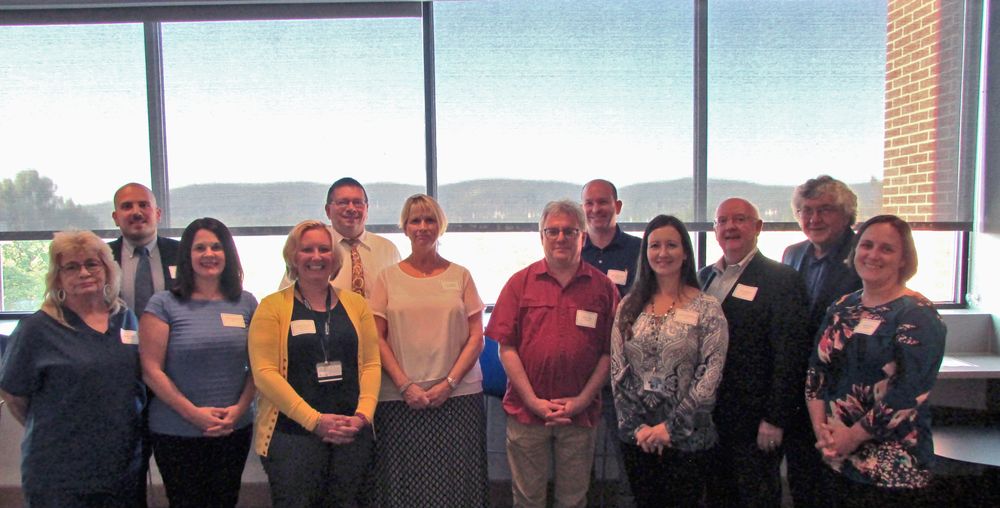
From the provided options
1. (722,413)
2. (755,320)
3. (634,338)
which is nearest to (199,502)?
(634,338)

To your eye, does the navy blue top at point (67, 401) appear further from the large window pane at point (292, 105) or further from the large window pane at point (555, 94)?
the large window pane at point (555, 94)

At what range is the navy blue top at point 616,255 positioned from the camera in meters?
2.72

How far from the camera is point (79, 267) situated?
196 cm

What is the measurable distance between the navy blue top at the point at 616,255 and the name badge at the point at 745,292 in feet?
2.28

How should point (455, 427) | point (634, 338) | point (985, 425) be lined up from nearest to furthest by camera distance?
point (634, 338), point (455, 427), point (985, 425)

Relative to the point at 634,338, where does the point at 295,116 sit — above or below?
above

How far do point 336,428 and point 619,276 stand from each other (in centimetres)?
149

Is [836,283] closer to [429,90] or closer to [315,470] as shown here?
[315,470]

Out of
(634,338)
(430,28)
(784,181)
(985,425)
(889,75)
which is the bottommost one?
(985,425)

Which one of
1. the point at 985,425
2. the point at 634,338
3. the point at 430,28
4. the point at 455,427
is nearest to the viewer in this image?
the point at 634,338

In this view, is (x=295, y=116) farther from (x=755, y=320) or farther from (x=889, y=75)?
(x=889, y=75)

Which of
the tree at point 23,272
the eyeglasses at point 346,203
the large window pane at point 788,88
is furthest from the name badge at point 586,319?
the tree at point 23,272

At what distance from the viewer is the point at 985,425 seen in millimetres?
3232

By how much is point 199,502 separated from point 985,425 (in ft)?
13.8
